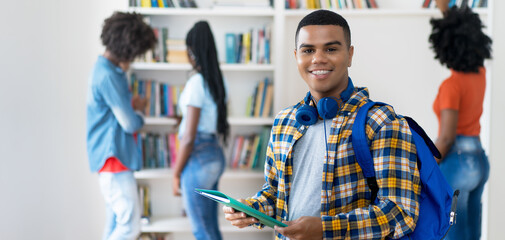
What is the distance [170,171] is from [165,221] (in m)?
0.36

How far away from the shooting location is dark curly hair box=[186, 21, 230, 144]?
2463 mm

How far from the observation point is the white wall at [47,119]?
1960 mm

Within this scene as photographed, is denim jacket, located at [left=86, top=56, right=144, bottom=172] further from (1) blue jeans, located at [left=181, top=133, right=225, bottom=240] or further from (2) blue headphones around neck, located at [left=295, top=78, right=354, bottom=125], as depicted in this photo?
(2) blue headphones around neck, located at [left=295, top=78, right=354, bottom=125]

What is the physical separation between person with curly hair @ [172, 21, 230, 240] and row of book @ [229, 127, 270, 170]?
0.72 metres

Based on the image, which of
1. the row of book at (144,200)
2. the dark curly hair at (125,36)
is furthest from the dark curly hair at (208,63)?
the row of book at (144,200)

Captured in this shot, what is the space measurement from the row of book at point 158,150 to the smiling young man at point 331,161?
205cm

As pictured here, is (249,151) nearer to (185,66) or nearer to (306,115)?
(185,66)

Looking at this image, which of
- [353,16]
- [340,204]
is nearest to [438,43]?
[353,16]

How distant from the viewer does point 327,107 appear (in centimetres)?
106

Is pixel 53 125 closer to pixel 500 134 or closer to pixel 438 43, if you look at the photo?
pixel 438 43

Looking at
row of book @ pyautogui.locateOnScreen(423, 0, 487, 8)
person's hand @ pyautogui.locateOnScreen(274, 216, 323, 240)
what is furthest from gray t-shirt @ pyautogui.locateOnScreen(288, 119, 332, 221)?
row of book @ pyautogui.locateOnScreen(423, 0, 487, 8)

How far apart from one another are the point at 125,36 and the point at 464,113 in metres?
1.67

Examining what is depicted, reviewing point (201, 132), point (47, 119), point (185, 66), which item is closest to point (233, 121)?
point (185, 66)

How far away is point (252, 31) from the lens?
3.15 meters
